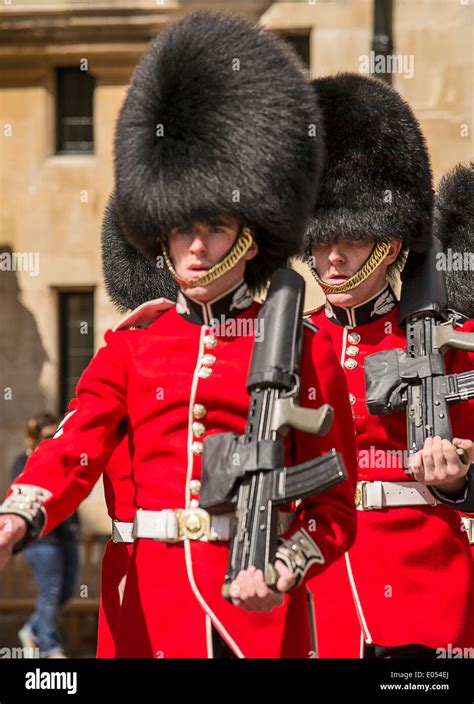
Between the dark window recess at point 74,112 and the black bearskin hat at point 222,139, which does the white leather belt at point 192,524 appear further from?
the dark window recess at point 74,112

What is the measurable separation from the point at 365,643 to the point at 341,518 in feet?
4.28

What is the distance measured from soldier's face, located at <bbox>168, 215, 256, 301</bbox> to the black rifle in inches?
42.1

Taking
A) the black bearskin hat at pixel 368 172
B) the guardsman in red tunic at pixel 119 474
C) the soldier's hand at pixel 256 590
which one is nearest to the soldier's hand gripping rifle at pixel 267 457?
the soldier's hand at pixel 256 590

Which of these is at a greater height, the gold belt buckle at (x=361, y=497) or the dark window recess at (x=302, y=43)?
the dark window recess at (x=302, y=43)

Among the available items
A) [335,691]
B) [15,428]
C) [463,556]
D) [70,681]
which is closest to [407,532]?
[463,556]

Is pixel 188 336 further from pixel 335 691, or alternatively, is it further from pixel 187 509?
pixel 335 691

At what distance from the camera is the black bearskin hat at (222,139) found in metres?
4.28

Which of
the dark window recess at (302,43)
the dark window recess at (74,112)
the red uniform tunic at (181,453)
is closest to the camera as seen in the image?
the red uniform tunic at (181,453)

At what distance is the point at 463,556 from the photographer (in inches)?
215

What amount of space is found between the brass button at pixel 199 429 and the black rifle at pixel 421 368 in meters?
1.09

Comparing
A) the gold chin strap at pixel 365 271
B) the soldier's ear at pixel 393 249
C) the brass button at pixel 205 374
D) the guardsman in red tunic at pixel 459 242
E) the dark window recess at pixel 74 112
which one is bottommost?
the brass button at pixel 205 374

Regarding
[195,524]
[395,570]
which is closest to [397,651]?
[395,570]

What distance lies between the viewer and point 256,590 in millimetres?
3818

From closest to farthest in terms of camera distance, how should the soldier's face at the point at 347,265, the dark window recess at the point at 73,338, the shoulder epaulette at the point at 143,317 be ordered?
the shoulder epaulette at the point at 143,317 < the soldier's face at the point at 347,265 < the dark window recess at the point at 73,338
